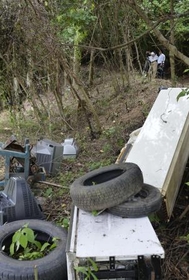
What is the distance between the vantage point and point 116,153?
20.7 feet

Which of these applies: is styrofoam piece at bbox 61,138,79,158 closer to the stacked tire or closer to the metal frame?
the metal frame

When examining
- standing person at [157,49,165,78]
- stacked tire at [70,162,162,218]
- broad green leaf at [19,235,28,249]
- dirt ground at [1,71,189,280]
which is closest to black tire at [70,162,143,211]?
stacked tire at [70,162,162,218]

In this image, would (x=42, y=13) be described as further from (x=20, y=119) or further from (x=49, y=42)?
(x=20, y=119)

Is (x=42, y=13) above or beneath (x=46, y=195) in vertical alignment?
above

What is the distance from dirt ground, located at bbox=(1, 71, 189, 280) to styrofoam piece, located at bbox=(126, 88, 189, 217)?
24 cm

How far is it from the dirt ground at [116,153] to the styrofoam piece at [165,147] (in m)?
0.24

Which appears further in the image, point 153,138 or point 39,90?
point 39,90

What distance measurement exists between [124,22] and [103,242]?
7.65m

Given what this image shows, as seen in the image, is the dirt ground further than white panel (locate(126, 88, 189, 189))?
No

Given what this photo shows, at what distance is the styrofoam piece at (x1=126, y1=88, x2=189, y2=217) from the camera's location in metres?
3.78

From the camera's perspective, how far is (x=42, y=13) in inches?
265

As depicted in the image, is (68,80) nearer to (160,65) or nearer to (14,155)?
(14,155)

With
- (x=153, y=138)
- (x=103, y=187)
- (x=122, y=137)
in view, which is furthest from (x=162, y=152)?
(x=122, y=137)

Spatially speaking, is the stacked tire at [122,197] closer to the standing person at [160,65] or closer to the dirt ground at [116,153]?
the dirt ground at [116,153]
